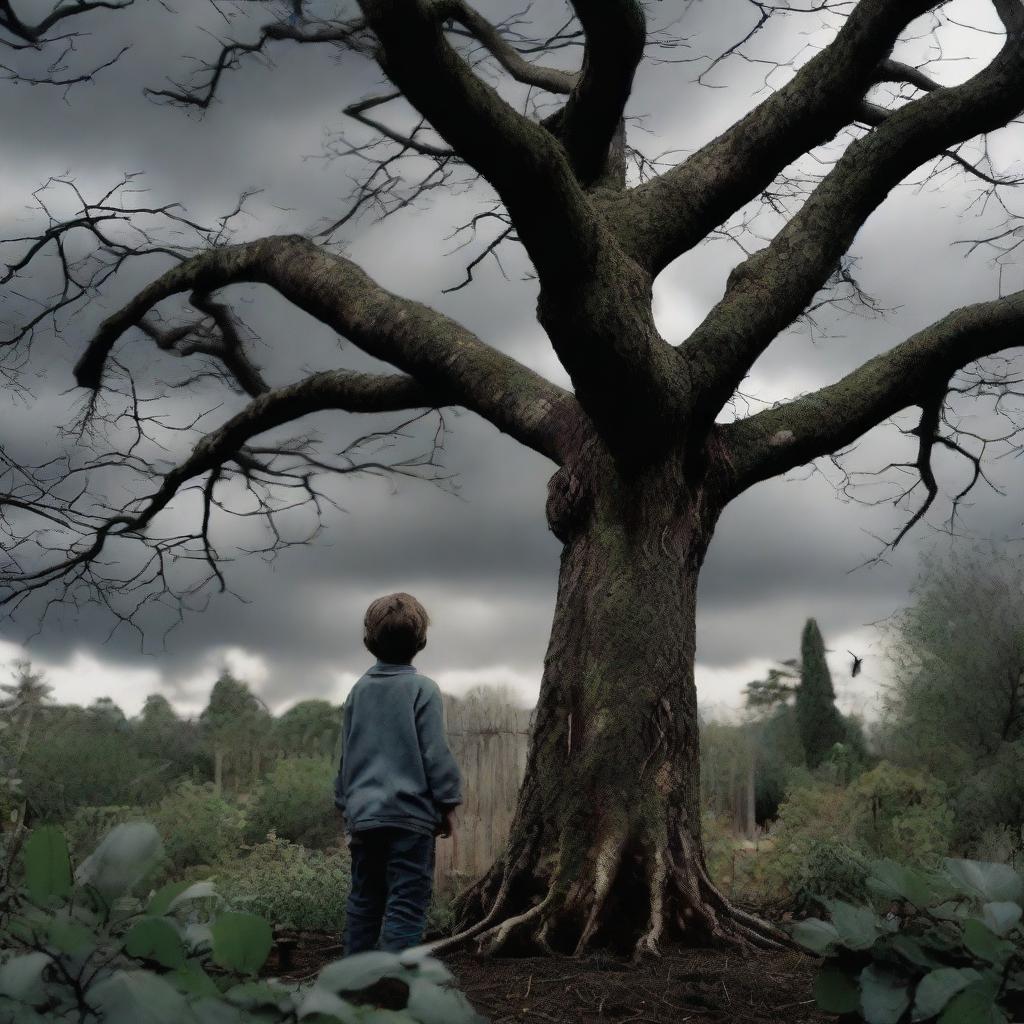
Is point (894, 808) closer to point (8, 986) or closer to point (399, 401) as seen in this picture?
point (399, 401)

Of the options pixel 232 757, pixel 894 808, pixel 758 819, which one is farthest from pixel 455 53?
pixel 758 819

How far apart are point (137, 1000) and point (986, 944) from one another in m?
1.49

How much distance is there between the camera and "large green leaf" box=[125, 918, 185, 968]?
1.35m

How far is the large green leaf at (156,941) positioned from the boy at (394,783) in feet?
11.5

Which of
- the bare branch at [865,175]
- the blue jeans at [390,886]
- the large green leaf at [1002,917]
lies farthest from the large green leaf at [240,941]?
the bare branch at [865,175]

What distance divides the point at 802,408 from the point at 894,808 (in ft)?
20.5

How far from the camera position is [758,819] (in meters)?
22.9

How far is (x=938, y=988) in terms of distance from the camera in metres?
1.94

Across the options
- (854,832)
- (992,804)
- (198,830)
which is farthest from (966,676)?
(198,830)

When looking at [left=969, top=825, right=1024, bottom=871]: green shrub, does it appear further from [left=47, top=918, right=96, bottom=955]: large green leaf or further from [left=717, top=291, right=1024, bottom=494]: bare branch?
[left=47, top=918, right=96, bottom=955]: large green leaf

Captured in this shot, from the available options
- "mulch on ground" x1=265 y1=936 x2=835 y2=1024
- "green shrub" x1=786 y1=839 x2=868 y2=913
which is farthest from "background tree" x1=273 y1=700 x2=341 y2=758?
"mulch on ground" x1=265 y1=936 x2=835 y2=1024

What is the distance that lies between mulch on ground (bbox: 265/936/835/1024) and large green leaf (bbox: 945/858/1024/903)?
244 cm

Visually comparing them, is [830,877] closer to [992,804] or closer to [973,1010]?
[973,1010]

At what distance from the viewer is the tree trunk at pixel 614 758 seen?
5.56 m
